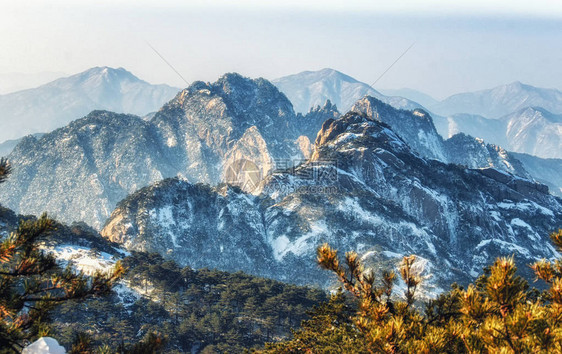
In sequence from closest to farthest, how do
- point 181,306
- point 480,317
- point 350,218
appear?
point 480,317, point 181,306, point 350,218

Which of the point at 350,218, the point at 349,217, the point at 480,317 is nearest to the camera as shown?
the point at 480,317

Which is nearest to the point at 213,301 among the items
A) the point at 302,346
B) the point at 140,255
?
the point at 140,255

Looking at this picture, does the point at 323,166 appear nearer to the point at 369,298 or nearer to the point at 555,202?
the point at 555,202

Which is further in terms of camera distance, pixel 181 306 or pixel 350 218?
pixel 350 218

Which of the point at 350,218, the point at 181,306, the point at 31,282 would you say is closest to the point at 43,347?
the point at 31,282

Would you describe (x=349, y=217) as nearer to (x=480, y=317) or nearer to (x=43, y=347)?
(x=480, y=317)

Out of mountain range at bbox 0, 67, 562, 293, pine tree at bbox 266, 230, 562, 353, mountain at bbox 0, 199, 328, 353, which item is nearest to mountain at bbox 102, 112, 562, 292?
mountain range at bbox 0, 67, 562, 293

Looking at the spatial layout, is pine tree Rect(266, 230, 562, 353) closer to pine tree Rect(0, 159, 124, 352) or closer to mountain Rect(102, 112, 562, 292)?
pine tree Rect(0, 159, 124, 352)
